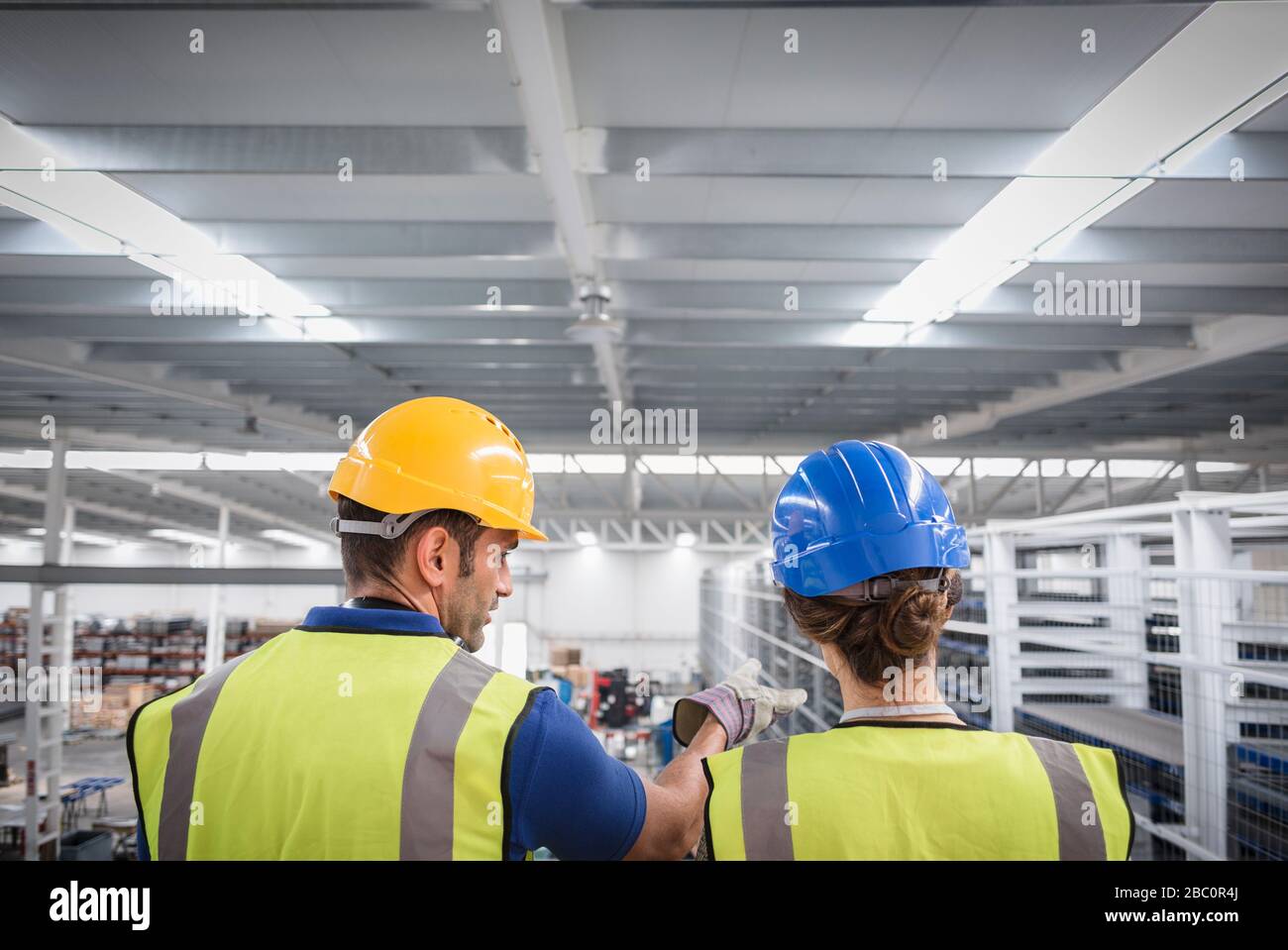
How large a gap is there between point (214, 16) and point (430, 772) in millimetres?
3731

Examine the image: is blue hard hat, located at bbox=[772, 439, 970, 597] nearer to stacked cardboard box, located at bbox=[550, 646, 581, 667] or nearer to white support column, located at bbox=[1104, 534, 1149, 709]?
white support column, located at bbox=[1104, 534, 1149, 709]

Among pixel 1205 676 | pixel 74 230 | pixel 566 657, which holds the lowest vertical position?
pixel 566 657

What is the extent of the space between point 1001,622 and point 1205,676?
1536 mm

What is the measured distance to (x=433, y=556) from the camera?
178 centimetres

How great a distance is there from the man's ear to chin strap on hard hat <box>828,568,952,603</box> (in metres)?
0.92

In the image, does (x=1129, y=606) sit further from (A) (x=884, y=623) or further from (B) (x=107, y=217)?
(B) (x=107, y=217)

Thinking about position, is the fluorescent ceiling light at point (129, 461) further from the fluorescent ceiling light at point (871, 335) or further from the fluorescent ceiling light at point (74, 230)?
the fluorescent ceiling light at point (871, 335)

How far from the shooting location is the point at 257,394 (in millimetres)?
9883

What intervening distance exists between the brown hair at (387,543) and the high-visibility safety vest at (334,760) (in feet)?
0.78

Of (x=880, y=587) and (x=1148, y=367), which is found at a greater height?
(x=1148, y=367)

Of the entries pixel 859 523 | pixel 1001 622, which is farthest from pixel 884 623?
pixel 1001 622

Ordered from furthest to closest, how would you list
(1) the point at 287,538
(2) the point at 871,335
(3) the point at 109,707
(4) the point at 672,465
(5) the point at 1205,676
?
(1) the point at 287,538 → (3) the point at 109,707 → (4) the point at 672,465 → (2) the point at 871,335 → (5) the point at 1205,676

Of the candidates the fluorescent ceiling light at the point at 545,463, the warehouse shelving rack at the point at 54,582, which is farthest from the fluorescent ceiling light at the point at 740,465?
the warehouse shelving rack at the point at 54,582

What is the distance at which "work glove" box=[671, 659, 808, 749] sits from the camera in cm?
205
